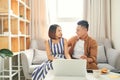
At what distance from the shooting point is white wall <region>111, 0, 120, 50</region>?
3523mm

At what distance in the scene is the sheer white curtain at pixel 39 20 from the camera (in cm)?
409

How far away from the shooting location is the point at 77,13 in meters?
4.27

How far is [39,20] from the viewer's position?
410 cm

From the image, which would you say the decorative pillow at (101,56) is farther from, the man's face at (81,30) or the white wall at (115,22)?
the man's face at (81,30)

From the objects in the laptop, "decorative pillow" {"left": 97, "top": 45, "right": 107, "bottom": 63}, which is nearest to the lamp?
"decorative pillow" {"left": 97, "top": 45, "right": 107, "bottom": 63}

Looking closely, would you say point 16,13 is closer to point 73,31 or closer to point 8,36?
point 8,36

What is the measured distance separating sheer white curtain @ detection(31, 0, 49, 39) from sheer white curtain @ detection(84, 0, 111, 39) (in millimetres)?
865

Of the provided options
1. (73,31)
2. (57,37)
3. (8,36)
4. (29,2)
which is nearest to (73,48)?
(57,37)

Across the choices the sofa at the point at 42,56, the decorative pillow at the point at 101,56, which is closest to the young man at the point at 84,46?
the sofa at the point at 42,56

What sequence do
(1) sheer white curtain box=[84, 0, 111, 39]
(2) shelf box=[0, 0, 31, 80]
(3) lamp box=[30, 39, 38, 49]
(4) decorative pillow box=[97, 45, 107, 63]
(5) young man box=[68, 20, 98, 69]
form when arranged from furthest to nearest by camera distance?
1. (1) sheer white curtain box=[84, 0, 111, 39]
2. (3) lamp box=[30, 39, 38, 49]
3. (4) decorative pillow box=[97, 45, 107, 63]
4. (2) shelf box=[0, 0, 31, 80]
5. (5) young man box=[68, 20, 98, 69]

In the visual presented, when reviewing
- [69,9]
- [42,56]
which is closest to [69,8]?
[69,9]

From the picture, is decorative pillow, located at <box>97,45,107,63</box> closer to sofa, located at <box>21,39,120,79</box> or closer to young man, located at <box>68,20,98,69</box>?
sofa, located at <box>21,39,120,79</box>

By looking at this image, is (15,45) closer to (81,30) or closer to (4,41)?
(4,41)

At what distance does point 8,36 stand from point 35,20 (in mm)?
1437
